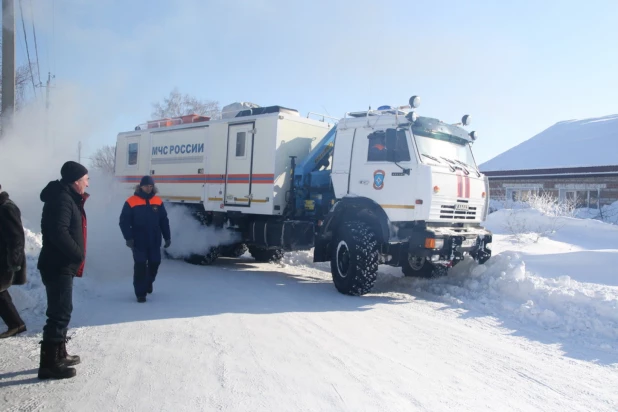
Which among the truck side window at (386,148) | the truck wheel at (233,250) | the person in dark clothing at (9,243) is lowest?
the truck wheel at (233,250)

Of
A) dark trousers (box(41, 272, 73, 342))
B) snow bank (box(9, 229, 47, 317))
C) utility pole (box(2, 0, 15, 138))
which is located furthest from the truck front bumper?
utility pole (box(2, 0, 15, 138))

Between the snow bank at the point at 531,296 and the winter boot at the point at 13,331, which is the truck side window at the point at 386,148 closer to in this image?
the snow bank at the point at 531,296

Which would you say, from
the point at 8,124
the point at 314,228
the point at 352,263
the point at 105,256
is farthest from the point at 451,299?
the point at 8,124

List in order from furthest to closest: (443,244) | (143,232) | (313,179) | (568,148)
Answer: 1. (568,148)
2. (313,179)
3. (443,244)
4. (143,232)

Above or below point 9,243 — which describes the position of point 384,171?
above

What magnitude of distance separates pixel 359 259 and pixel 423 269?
6.43ft

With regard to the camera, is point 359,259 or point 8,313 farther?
point 359,259

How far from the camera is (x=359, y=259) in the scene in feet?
27.0

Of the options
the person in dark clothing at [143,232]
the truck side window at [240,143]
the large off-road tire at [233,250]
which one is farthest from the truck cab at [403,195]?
the large off-road tire at [233,250]

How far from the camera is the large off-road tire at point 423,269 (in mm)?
9344

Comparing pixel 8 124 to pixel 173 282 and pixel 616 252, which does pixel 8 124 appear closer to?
pixel 173 282

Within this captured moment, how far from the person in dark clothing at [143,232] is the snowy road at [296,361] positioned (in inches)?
15.7

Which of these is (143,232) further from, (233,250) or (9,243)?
(233,250)

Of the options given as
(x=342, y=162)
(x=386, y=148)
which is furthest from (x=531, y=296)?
(x=342, y=162)
